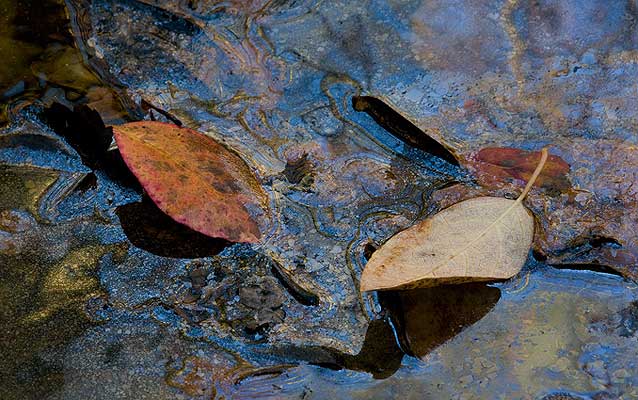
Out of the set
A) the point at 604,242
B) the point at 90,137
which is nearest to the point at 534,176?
the point at 604,242

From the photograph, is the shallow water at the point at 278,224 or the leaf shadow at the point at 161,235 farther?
the leaf shadow at the point at 161,235

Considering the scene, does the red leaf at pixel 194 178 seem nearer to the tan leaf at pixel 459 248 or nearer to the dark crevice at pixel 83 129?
the dark crevice at pixel 83 129

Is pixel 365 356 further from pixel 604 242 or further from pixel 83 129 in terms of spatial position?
pixel 83 129

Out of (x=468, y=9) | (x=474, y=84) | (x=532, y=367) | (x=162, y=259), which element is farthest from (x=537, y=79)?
(x=162, y=259)

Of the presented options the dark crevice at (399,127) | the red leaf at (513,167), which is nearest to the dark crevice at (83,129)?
the dark crevice at (399,127)

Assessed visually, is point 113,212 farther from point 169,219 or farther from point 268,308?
point 268,308

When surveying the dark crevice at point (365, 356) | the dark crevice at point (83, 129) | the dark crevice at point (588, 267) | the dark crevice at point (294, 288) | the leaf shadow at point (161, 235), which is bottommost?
the dark crevice at point (365, 356)

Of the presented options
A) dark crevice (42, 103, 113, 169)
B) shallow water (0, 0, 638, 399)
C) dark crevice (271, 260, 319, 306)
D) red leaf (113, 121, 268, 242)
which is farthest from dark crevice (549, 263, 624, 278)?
dark crevice (42, 103, 113, 169)
